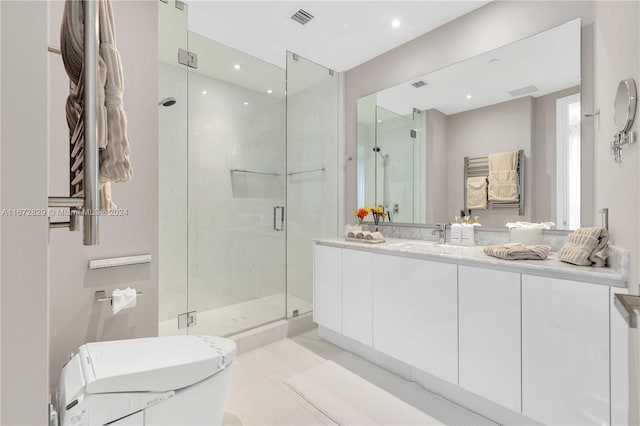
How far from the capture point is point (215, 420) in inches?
48.3

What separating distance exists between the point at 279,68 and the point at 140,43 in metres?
1.39

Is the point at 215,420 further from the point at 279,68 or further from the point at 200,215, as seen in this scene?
the point at 279,68

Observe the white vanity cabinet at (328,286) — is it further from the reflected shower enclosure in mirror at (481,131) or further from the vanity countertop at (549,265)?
the reflected shower enclosure in mirror at (481,131)

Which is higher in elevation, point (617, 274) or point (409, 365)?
point (617, 274)

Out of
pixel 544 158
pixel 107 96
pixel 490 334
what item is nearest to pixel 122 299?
pixel 107 96

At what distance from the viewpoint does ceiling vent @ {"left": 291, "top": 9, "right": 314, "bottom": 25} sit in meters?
2.15

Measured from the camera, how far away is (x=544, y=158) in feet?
6.00

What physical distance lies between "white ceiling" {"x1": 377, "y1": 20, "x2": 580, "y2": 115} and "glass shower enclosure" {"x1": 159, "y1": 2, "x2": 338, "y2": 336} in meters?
0.89

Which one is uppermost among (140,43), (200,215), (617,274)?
(140,43)

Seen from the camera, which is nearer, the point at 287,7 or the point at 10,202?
the point at 10,202

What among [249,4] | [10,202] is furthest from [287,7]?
[10,202]

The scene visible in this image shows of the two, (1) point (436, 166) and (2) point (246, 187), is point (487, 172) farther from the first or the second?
(2) point (246, 187)

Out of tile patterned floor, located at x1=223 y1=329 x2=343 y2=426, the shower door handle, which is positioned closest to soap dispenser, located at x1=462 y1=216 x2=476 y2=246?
tile patterned floor, located at x1=223 y1=329 x2=343 y2=426

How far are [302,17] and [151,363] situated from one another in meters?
2.33
